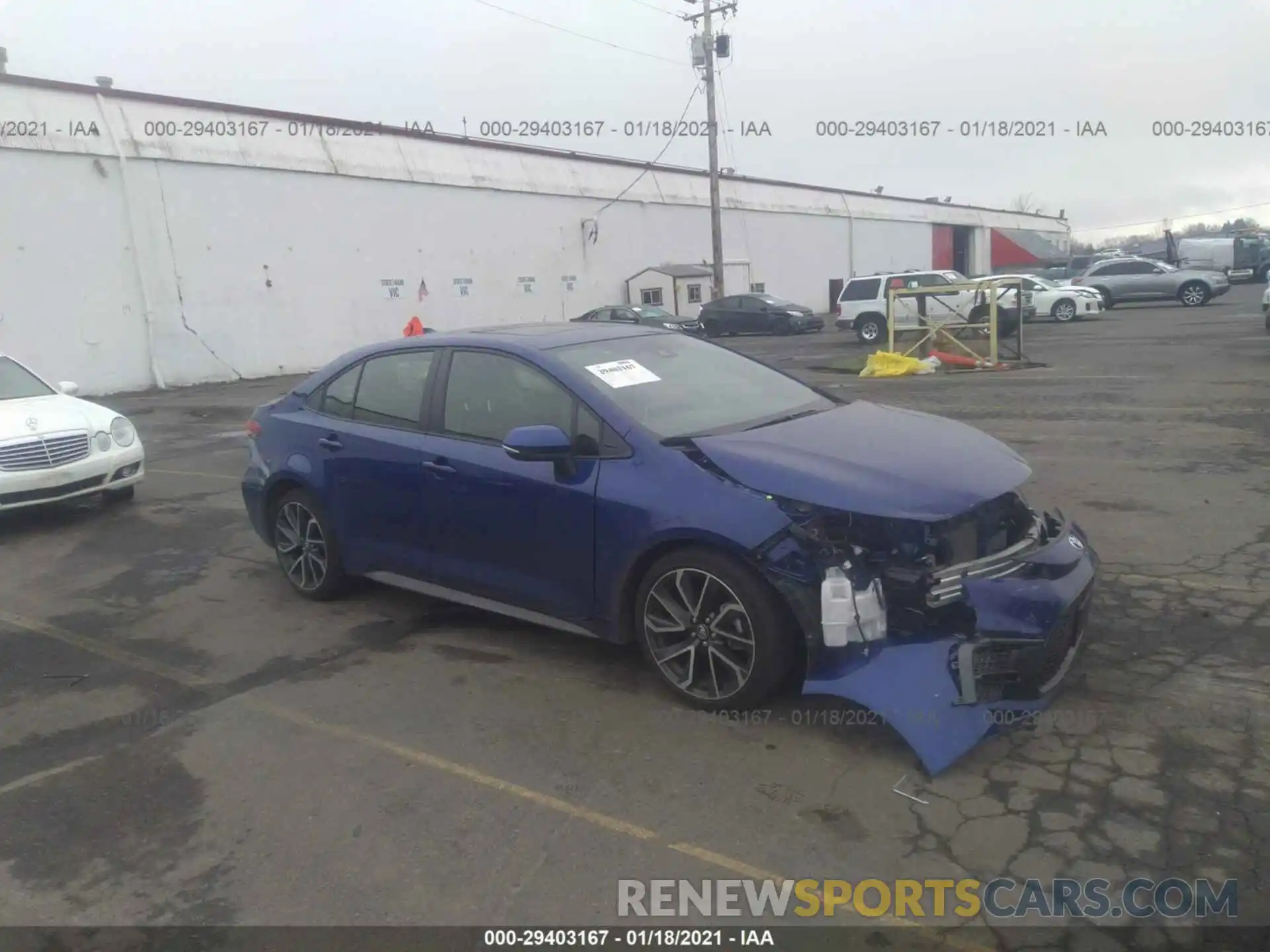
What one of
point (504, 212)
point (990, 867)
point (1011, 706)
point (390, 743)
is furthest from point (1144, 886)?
point (504, 212)

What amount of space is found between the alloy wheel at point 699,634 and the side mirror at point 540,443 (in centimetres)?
71

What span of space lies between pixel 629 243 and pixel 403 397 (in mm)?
33500

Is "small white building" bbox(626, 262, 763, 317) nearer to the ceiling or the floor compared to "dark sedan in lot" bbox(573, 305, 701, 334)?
nearer to the ceiling

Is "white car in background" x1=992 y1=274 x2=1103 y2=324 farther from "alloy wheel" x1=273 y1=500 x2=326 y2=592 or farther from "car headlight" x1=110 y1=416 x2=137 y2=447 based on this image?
"alloy wheel" x1=273 y1=500 x2=326 y2=592

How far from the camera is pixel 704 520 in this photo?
13.1 ft

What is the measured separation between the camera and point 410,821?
351cm

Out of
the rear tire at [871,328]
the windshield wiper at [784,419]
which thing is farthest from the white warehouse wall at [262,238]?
the windshield wiper at [784,419]

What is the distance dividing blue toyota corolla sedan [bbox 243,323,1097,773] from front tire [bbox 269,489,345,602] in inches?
0.9

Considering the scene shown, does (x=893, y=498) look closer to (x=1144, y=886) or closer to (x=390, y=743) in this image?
(x=1144, y=886)

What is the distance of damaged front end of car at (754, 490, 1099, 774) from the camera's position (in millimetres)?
3633

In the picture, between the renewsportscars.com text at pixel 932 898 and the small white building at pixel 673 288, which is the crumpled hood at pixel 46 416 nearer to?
the renewsportscars.com text at pixel 932 898

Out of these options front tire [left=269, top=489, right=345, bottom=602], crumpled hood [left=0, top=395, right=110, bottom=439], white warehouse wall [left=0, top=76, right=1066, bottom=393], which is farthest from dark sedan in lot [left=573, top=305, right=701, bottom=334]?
front tire [left=269, top=489, right=345, bottom=602]

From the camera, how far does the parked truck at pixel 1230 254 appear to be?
139 ft

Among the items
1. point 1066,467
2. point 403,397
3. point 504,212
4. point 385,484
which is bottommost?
point 1066,467
